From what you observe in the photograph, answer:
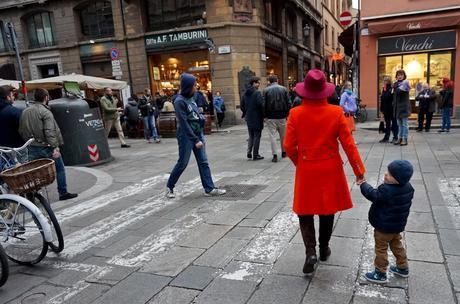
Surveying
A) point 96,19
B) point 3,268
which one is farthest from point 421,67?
point 96,19

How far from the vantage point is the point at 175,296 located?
3.14 meters

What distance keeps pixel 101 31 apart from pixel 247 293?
2088 cm

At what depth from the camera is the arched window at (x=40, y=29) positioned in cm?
2233

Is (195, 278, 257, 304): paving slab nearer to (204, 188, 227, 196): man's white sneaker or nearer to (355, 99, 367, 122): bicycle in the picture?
(204, 188, 227, 196): man's white sneaker

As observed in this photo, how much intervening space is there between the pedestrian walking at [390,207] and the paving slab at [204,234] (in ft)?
5.85

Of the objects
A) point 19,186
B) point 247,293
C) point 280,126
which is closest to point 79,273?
point 19,186

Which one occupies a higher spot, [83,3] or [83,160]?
[83,3]

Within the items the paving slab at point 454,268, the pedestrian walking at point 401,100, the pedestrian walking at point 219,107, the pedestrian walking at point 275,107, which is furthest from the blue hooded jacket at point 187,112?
the pedestrian walking at point 219,107

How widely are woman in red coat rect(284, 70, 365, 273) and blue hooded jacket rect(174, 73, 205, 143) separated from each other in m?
2.66

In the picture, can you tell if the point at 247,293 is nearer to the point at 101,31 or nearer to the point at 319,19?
the point at 101,31

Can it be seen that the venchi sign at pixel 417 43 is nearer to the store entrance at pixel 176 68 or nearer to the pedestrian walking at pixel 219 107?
the pedestrian walking at pixel 219 107

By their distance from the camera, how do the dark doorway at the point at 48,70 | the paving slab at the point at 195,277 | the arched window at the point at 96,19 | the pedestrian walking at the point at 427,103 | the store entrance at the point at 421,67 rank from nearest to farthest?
the paving slab at the point at 195,277 < the pedestrian walking at the point at 427,103 < the store entrance at the point at 421,67 < the arched window at the point at 96,19 < the dark doorway at the point at 48,70

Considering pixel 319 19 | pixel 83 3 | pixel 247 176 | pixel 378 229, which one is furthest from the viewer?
Answer: pixel 319 19

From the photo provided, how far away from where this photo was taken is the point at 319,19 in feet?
108
